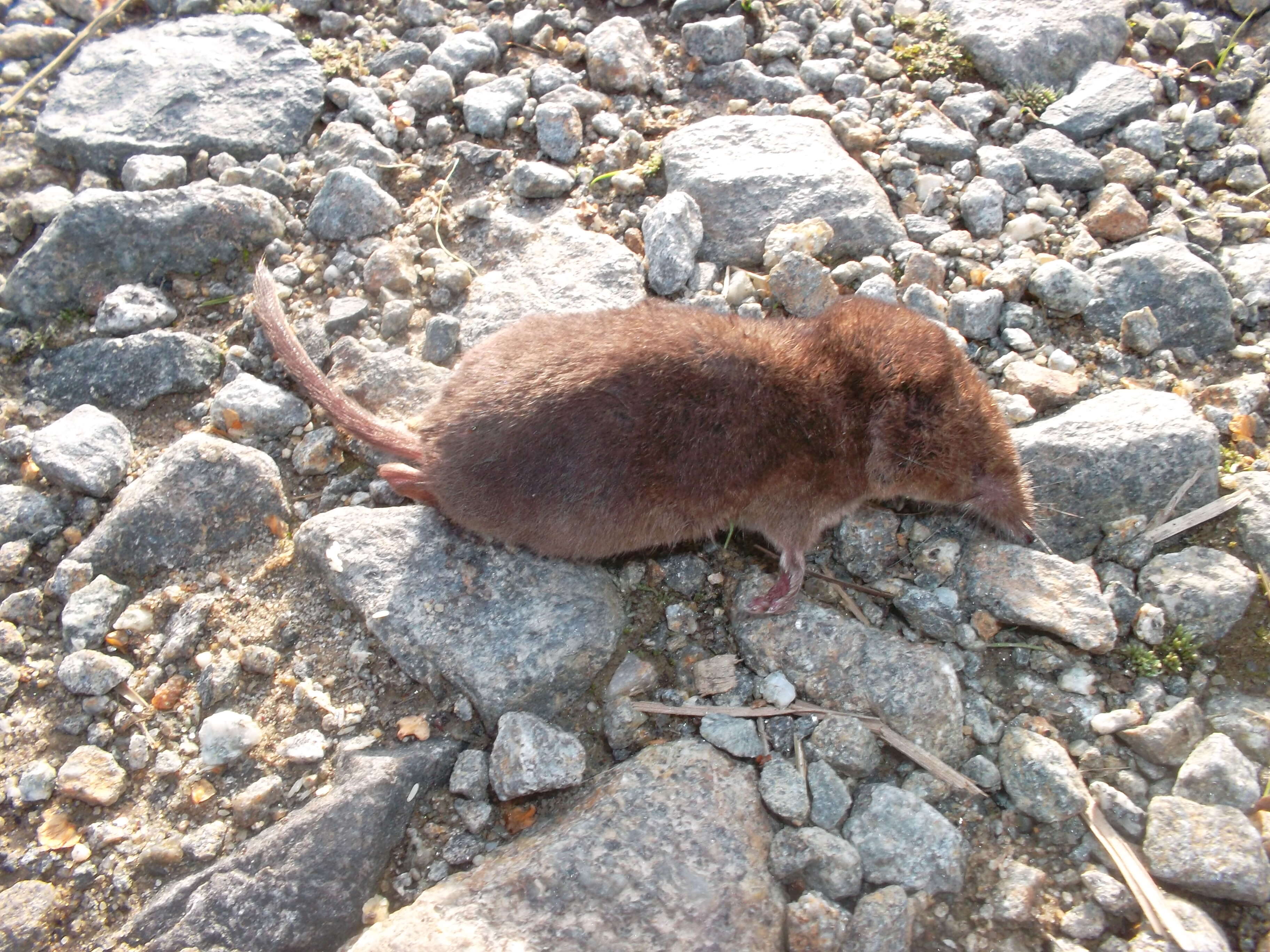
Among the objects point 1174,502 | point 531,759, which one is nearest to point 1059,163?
point 1174,502

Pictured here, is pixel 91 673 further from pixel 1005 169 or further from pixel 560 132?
pixel 1005 169

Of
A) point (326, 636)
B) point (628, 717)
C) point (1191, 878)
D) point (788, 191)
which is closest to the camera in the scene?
point (1191, 878)

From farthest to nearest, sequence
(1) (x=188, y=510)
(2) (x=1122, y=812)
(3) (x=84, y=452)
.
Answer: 1. (3) (x=84, y=452)
2. (1) (x=188, y=510)
3. (2) (x=1122, y=812)

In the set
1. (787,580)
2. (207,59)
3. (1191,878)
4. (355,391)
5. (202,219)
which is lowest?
(1191,878)

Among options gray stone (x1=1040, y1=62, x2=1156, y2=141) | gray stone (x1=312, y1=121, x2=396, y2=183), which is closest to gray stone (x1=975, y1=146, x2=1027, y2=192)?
gray stone (x1=1040, y1=62, x2=1156, y2=141)

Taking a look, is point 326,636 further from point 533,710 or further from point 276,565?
point 533,710

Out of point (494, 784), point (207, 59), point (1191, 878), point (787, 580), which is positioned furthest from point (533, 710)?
point (207, 59)
